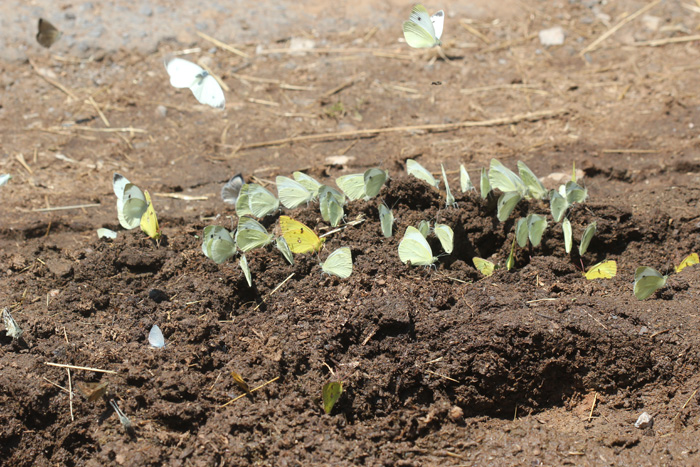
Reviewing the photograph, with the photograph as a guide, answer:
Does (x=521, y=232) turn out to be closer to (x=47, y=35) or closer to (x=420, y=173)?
(x=420, y=173)

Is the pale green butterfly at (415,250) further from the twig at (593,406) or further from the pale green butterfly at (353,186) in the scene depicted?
the twig at (593,406)

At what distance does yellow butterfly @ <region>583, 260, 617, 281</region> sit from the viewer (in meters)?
2.65

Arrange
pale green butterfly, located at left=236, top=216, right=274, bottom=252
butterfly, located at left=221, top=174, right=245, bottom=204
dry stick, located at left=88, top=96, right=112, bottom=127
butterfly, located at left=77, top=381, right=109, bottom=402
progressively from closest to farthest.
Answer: butterfly, located at left=77, top=381, right=109, bottom=402
pale green butterfly, located at left=236, top=216, right=274, bottom=252
butterfly, located at left=221, top=174, right=245, bottom=204
dry stick, located at left=88, top=96, right=112, bottom=127

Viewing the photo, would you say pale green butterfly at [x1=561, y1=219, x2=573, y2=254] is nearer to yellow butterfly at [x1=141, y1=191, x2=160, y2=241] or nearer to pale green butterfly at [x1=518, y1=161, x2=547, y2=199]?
pale green butterfly at [x1=518, y1=161, x2=547, y2=199]

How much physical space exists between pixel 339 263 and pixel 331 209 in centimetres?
32

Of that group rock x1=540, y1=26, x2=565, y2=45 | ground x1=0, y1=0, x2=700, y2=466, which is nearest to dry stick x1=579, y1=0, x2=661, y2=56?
rock x1=540, y1=26, x2=565, y2=45

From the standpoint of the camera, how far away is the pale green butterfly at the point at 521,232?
8.84 feet

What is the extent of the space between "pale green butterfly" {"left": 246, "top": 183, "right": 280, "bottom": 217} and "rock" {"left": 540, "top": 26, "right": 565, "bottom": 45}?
11.5 ft

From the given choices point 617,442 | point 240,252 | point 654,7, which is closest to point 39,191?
point 240,252

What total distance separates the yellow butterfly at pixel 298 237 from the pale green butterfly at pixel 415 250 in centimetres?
37

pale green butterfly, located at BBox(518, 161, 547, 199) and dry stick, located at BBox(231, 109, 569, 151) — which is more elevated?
pale green butterfly, located at BBox(518, 161, 547, 199)

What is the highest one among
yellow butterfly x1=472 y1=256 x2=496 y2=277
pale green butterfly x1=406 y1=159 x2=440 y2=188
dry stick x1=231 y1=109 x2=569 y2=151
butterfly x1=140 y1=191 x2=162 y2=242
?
pale green butterfly x1=406 y1=159 x2=440 y2=188

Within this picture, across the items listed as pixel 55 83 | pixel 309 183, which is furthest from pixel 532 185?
pixel 55 83

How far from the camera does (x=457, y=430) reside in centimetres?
222
